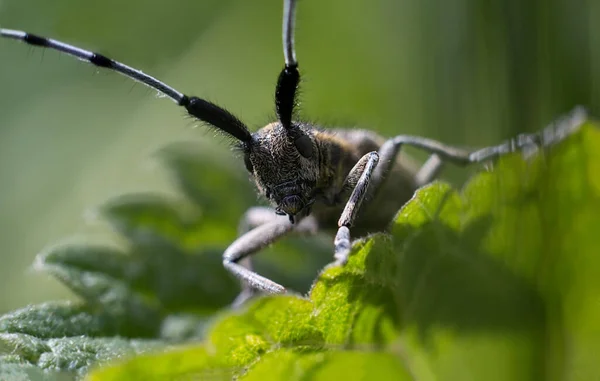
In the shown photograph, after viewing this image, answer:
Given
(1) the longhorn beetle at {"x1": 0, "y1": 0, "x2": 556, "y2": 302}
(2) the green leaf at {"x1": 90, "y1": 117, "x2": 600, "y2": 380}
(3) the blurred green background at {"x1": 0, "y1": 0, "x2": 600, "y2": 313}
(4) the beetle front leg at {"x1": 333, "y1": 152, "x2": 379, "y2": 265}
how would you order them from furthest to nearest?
(3) the blurred green background at {"x1": 0, "y1": 0, "x2": 600, "y2": 313} < (1) the longhorn beetle at {"x1": 0, "y1": 0, "x2": 556, "y2": 302} < (4) the beetle front leg at {"x1": 333, "y1": 152, "x2": 379, "y2": 265} < (2) the green leaf at {"x1": 90, "y1": 117, "x2": 600, "y2": 380}

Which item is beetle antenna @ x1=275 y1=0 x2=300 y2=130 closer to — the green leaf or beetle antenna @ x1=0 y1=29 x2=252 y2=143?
beetle antenna @ x1=0 y1=29 x2=252 y2=143

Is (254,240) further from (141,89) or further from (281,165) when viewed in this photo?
(141,89)

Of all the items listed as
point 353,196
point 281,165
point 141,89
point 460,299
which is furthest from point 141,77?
point 141,89

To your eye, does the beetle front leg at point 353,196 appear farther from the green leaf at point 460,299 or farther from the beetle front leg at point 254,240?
the beetle front leg at point 254,240

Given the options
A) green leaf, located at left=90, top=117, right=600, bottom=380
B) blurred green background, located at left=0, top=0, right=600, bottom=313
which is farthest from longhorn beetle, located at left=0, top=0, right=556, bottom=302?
blurred green background, located at left=0, top=0, right=600, bottom=313

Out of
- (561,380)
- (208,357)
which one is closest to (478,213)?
(561,380)

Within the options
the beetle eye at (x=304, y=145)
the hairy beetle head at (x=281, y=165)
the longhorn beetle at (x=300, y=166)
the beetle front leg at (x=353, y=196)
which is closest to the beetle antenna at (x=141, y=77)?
the longhorn beetle at (x=300, y=166)

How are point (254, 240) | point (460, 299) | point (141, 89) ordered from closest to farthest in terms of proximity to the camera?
1. point (460, 299)
2. point (254, 240)
3. point (141, 89)

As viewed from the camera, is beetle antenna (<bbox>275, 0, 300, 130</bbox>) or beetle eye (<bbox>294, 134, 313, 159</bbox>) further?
beetle eye (<bbox>294, 134, 313, 159</bbox>)
